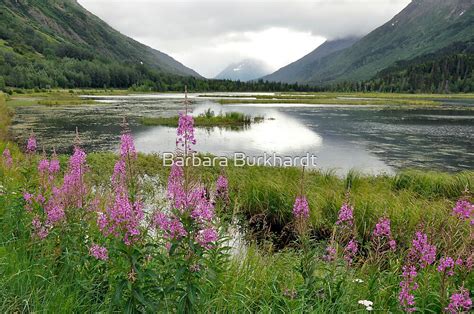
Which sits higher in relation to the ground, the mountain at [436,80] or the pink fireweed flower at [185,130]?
the mountain at [436,80]

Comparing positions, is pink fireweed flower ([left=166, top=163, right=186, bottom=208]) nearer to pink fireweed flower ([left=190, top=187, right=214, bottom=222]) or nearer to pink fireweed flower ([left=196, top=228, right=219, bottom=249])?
pink fireweed flower ([left=190, top=187, right=214, bottom=222])

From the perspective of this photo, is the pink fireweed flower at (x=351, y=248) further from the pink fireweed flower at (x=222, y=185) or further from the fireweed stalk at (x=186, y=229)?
the pink fireweed flower at (x=222, y=185)

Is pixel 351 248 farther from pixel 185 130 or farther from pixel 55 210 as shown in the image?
pixel 55 210

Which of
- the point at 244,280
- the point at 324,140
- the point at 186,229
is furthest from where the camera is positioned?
the point at 324,140

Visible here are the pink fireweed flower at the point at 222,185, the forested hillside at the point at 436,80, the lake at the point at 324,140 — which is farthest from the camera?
the forested hillside at the point at 436,80

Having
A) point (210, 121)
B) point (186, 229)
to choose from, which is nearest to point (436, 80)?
point (210, 121)

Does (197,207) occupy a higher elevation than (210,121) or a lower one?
higher

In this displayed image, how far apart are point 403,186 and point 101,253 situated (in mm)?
13950

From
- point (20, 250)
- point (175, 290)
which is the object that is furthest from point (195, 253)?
point (20, 250)

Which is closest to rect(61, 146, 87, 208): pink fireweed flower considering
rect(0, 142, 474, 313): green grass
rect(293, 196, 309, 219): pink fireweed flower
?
rect(0, 142, 474, 313): green grass

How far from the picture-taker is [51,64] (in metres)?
172

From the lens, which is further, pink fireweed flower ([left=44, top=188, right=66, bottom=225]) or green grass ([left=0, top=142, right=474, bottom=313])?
pink fireweed flower ([left=44, top=188, right=66, bottom=225])

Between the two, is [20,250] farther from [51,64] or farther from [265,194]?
[51,64]

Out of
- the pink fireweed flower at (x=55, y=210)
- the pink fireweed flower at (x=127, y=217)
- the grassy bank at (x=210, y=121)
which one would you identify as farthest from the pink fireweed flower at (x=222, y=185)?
the grassy bank at (x=210, y=121)
